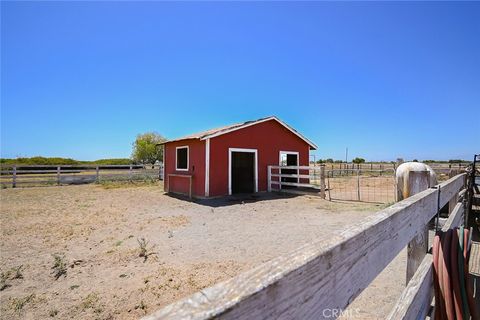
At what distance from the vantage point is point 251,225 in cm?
690

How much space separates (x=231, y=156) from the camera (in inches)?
488

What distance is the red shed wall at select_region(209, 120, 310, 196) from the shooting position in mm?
11750

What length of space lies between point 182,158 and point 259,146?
13.0 feet

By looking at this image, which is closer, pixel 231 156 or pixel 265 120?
pixel 231 156

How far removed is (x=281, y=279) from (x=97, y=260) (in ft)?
16.3

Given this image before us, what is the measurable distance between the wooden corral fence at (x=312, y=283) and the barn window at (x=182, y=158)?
1225cm

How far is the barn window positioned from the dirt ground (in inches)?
154

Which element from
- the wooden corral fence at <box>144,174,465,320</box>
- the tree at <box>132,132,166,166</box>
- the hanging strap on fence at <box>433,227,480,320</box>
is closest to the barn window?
the hanging strap on fence at <box>433,227,480,320</box>

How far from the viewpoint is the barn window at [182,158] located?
13133mm

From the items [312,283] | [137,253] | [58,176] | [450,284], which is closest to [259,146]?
[137,253]

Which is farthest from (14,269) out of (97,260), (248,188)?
(248,188)

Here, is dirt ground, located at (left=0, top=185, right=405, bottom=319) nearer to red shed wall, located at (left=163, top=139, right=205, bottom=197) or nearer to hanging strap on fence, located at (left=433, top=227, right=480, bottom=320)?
hanging strap on fence, located at (left=433, top=227, right=480, bottom=320)

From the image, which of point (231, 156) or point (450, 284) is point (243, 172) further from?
point (450, 284)

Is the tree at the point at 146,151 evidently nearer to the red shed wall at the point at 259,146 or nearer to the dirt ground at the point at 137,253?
the red shed wall at the point at 259,146
